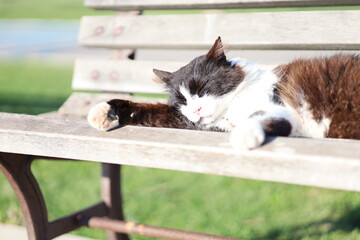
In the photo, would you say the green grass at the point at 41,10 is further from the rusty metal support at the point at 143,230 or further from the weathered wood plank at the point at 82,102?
the rusty metal support at the point at 143,230

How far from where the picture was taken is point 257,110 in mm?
1622

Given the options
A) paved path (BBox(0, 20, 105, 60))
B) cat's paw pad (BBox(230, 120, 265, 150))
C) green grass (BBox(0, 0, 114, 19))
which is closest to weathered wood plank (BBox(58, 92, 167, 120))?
cat's paw pad (BBox(230, 120, 265, 150))

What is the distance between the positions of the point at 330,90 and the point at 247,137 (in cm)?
55

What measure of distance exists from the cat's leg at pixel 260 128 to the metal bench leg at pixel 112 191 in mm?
1128

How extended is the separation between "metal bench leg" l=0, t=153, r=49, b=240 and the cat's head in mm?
676

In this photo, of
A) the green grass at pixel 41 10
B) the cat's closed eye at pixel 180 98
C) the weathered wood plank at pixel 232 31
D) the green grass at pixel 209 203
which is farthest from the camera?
the green grass at pixel 41 10

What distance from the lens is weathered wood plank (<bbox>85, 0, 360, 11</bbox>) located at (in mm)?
2168

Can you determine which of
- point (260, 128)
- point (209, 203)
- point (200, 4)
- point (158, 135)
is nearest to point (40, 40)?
point (209, 203)

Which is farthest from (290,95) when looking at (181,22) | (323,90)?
(181,22)

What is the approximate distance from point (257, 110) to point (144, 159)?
48cm

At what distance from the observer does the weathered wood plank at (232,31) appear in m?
2.10

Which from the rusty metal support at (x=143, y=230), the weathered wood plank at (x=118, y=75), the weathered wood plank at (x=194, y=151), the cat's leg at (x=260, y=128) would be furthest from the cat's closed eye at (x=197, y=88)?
the weathered wood plank at (x=118, y=75)

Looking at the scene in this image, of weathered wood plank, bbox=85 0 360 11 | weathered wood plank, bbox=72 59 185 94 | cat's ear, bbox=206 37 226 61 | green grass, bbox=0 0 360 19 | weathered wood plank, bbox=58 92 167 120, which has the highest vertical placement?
weathered wood plank, bbox=85 0 360 11

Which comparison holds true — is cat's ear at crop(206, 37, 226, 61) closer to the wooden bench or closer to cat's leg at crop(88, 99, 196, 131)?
cat's leg at crop(88, 99, 196, 131)
